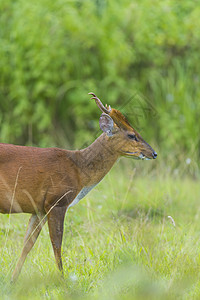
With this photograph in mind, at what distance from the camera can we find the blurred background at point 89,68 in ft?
27.5

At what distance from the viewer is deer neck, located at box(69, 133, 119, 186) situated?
4.12 m

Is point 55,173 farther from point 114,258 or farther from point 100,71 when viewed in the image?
point 100,71

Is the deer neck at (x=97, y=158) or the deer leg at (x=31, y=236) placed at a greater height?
the deer neck at (x=97, y=158)

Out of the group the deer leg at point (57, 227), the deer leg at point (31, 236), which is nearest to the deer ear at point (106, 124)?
the deer leg at point (57, 227)

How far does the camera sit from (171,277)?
12.9 ft

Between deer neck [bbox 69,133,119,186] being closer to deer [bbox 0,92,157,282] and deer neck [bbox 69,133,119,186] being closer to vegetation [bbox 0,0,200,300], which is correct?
deer [bbox 0,92,157,282]

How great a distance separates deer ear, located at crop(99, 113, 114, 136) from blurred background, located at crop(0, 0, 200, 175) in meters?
4.06

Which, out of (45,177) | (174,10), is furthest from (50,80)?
(45,177)

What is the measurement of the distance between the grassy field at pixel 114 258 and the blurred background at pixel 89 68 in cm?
258

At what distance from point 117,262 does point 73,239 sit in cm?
89

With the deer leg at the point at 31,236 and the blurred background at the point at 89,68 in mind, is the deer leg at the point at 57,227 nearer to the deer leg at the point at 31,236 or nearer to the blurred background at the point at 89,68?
the deer leg at the point at 31,236

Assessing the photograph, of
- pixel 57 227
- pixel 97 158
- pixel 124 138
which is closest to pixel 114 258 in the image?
pixel 57 227

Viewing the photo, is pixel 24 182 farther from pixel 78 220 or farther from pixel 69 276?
pixel 78 220

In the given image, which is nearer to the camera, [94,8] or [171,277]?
[171,277]
